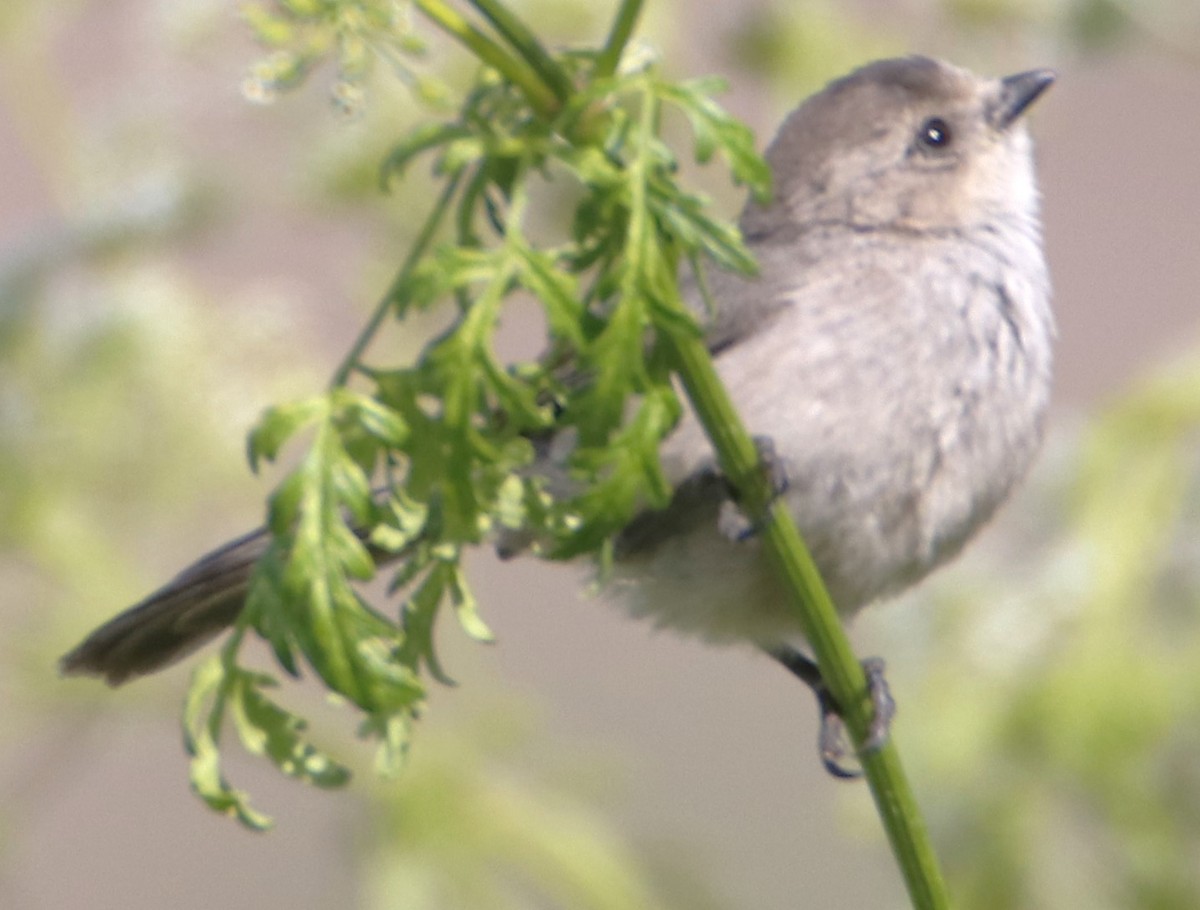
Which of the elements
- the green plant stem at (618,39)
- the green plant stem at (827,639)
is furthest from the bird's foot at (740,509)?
the green plant stem at (618,39)

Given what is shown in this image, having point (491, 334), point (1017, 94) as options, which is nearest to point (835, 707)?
point (1017, 94)

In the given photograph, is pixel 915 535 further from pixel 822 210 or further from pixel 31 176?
pixel 31 176

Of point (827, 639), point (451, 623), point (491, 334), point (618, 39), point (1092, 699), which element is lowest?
point (1092, 699)

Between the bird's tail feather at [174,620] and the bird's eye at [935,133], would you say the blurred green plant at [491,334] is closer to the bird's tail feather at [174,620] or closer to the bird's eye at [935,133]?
the bird's tail feather at [174,620]

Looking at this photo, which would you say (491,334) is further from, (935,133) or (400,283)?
(935,133)

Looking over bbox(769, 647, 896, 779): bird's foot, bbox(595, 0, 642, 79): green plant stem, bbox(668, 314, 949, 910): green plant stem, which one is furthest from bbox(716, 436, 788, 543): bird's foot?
bbox(595, 0, 642, 79): green plant stem
